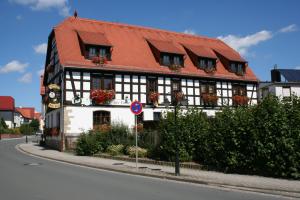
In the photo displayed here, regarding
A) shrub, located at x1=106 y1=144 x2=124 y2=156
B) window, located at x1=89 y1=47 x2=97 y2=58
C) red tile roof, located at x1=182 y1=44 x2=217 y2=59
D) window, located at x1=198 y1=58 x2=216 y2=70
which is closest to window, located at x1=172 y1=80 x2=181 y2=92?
window, located at x1=198 y1=58 x2=216 y2=70

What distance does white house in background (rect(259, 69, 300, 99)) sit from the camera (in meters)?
54.1

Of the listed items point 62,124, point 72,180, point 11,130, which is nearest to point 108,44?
point 62,124

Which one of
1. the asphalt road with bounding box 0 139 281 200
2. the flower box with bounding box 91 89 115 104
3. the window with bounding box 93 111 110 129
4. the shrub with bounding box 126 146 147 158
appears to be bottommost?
the asphalt road with bounding box 0 139 281 200

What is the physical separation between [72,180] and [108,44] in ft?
68.3

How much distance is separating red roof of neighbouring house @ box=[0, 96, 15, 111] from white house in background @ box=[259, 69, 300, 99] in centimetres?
7332

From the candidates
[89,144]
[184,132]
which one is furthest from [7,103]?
[184,132]

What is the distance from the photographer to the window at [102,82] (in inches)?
1240

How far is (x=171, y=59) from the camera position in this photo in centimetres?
3544

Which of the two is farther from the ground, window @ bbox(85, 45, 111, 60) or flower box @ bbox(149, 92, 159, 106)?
window @ bbox(85, 45, 111, 60)

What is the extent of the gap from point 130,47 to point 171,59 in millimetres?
3871

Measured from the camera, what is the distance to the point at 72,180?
1317cm

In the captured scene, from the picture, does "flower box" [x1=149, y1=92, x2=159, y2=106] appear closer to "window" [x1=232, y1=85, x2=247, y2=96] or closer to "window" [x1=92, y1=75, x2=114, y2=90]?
"window" [x1=92, y1=75, x2=114, y2=90]

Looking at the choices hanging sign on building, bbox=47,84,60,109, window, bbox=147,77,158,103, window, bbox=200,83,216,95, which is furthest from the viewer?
window, bbox=200,83,216,95

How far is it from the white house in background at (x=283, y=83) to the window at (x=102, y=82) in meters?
26.6
